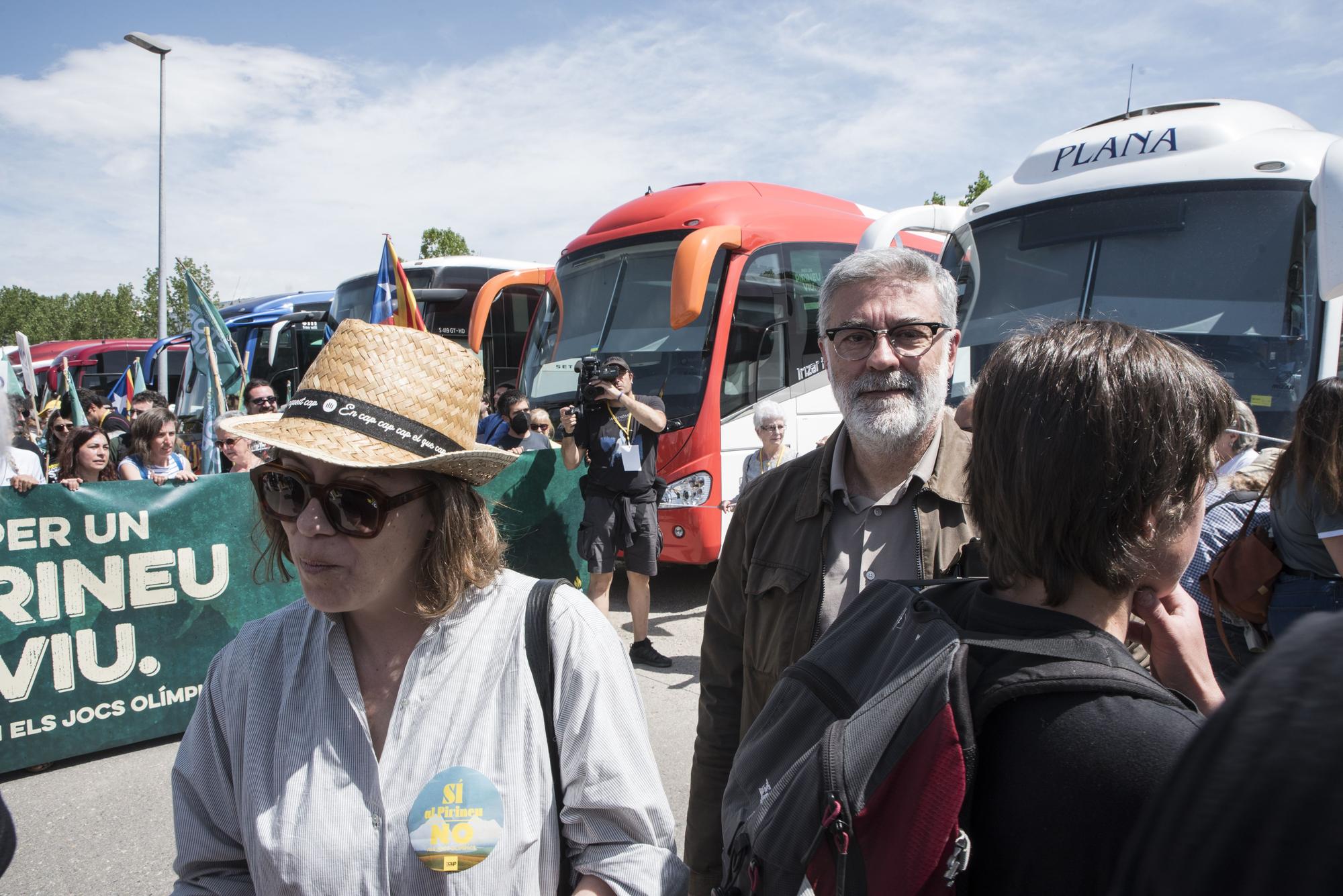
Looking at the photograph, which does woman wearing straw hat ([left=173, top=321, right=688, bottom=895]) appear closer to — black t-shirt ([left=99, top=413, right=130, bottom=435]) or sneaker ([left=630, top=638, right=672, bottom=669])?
sneaker ([left=630, top=638, right=672, bottom=669])

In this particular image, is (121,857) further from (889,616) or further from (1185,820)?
(1185,820)

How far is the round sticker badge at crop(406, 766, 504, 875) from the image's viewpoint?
1.48m

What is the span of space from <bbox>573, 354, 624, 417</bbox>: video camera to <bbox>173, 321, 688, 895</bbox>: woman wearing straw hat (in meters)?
4.50

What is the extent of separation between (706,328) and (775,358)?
2.45ft

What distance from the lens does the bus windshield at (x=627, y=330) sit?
7582mm

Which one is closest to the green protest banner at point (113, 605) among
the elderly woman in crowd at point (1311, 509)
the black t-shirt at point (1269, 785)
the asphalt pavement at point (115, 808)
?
the asphalt pavement at point (115, 808)

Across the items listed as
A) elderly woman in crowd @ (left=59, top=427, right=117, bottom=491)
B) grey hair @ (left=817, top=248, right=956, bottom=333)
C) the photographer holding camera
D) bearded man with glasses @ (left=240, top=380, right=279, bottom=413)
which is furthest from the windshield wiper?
grey hair @ (left=817, top=248, right=956, bottom=333)

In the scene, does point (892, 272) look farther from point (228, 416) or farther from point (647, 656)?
point (228, 416)

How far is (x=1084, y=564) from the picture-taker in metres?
1.08

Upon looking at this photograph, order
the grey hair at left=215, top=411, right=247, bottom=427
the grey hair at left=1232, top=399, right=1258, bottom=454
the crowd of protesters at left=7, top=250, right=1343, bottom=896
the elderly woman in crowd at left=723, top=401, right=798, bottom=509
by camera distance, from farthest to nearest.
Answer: the elderly woman in crowd at left=723, top=401, right=798, bottom=509
the grey hair at left=1232, top=399, right=1258, bottom=454
the grey hair at left=215, top=411, right=247, bottom=427
the crowd of protesters at left=7, top=250, right=1343, bottom=896

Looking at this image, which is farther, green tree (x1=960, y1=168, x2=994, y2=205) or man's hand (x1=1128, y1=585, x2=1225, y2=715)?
green tree (x1=960, y1=168, x2=994, y2=205)

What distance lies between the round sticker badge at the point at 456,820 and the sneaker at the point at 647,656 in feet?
15.0

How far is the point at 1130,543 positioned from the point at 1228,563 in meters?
2.51

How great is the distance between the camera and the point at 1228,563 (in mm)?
3125
